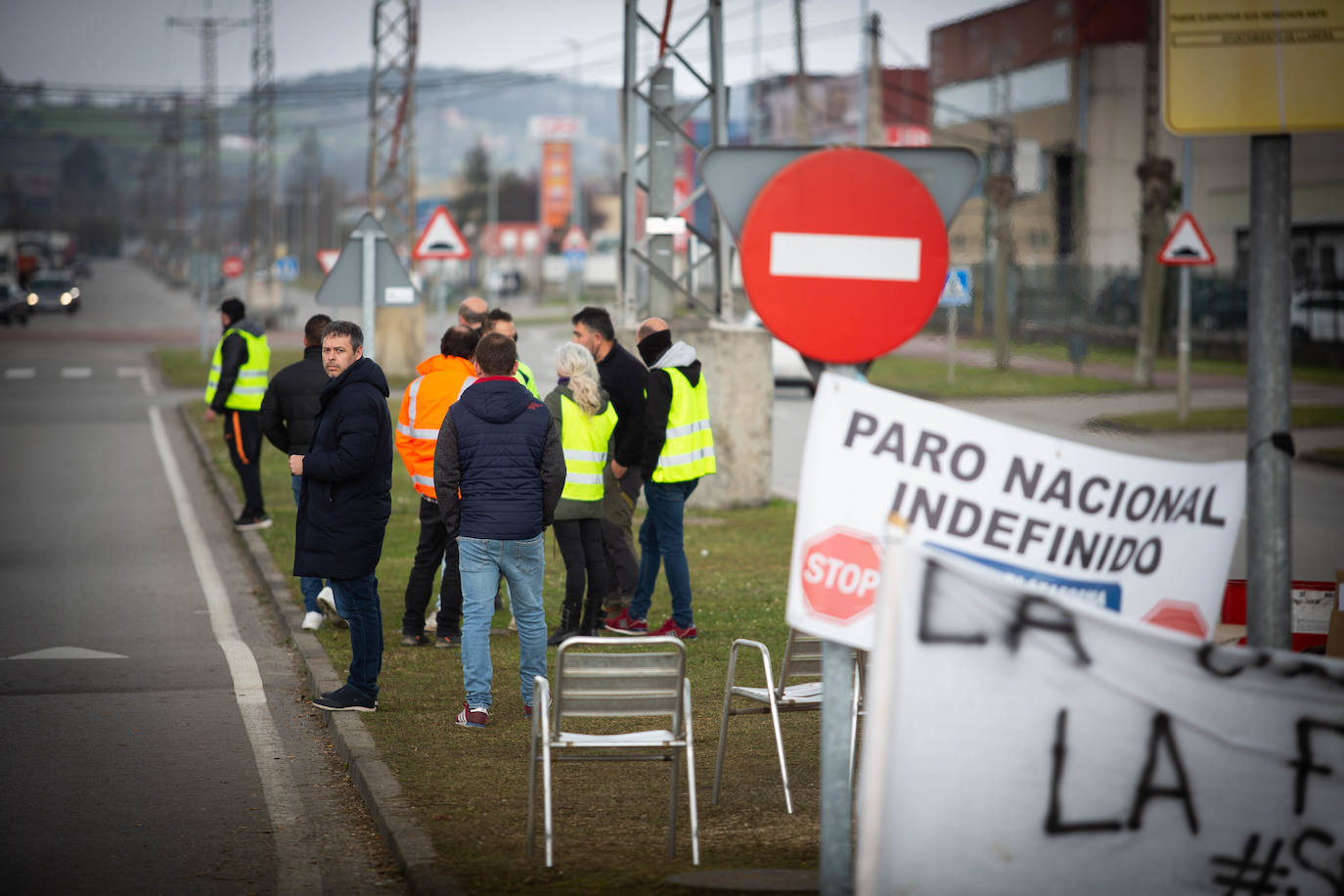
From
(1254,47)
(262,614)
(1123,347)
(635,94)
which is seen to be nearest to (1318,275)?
(1123,347)

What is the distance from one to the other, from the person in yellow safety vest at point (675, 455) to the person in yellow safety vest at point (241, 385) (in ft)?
16.6

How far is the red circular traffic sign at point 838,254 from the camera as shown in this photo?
4391 millimetres

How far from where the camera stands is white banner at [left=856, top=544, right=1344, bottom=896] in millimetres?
3988

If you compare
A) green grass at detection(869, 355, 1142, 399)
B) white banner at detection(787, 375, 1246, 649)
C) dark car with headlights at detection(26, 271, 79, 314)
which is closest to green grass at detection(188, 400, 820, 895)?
white banner at detection(787, 375, 1246, 649)

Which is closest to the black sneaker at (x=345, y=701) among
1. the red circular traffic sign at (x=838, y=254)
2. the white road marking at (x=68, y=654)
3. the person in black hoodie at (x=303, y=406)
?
the person in black hoodie at (x=303, y=406)

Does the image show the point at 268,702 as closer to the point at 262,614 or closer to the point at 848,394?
the point at 262,614

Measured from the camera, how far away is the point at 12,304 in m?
61.0

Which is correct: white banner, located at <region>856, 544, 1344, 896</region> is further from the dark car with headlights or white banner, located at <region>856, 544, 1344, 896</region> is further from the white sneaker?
the dark car with headlights

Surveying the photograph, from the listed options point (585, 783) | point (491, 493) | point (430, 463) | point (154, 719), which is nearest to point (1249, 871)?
point (585, 783)

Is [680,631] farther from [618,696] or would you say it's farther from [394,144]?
[394,144]

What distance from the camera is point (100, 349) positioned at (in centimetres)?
4675

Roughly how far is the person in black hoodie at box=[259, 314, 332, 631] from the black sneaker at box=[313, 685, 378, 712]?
2.00 m

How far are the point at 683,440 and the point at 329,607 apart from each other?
8.80ft

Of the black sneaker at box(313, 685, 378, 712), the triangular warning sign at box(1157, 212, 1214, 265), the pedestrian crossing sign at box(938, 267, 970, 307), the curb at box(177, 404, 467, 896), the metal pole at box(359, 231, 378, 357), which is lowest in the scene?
the curb at box(177, 404, 467, 896)
